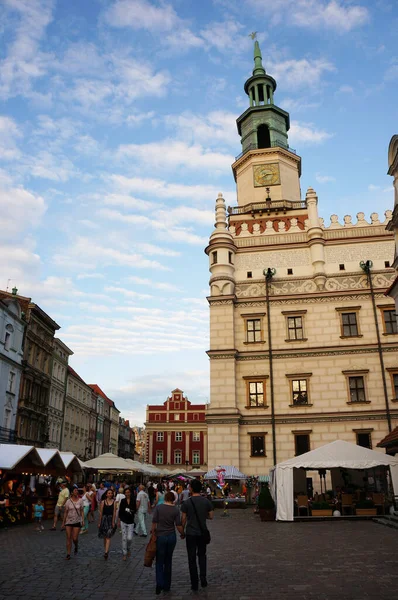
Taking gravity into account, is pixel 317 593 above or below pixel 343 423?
below

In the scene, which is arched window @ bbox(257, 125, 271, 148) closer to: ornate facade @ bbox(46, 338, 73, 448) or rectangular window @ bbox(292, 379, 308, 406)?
rectangular window @ bbox(292, 379, 308, 406)

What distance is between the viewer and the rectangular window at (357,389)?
104 ft

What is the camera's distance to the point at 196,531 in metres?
8.35

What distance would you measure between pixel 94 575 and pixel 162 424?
79022 millimetres

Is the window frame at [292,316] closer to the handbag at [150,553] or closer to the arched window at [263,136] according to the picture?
the arched window at [263,136]

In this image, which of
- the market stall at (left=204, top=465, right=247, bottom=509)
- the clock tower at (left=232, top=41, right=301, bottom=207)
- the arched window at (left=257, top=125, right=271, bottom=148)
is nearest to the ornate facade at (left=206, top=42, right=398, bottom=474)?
the market stall at (left=204, top=465, right=247, bottom=509)

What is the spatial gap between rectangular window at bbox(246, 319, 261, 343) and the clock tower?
35.8ft

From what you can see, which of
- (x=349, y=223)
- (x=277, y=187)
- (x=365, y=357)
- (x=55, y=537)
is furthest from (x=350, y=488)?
(x=277, y=187)

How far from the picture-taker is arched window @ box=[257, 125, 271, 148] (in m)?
43.9

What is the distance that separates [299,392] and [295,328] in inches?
167

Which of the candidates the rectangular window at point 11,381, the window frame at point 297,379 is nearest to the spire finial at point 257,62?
the window frame at point 297,379

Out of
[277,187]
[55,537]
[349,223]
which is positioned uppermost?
[277,187]

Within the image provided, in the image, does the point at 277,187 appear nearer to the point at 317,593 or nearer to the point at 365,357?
the point at 365,357

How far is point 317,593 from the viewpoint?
782 cm
